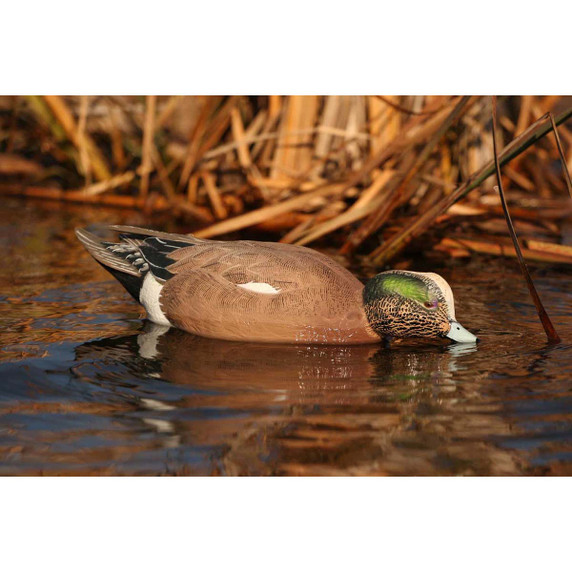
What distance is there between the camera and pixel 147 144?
871 centimetres

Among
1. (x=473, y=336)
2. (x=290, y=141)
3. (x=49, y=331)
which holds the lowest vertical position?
(x=49, y=331)

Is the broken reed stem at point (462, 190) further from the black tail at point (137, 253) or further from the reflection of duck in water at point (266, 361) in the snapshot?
the black tail at point (137, 253)

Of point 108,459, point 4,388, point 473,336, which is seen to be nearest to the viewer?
point 108,459

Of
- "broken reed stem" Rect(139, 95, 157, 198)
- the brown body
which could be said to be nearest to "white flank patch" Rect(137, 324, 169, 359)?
the brown body

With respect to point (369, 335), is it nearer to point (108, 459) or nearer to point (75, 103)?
point (108, 459)

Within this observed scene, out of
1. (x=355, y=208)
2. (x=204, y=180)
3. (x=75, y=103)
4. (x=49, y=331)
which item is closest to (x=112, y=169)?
(x=75, y=103)

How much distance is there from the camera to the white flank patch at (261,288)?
528cm

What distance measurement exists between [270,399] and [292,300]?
3.62 feet

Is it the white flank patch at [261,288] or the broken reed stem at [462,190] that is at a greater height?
the broken reed stem at [462,190]

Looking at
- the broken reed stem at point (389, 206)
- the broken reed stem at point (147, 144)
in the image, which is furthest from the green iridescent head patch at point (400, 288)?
the broken reed stem at point (147, 144)

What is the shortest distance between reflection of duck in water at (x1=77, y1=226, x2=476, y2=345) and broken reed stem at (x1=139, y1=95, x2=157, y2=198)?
3.36 meters

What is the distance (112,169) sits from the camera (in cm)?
952

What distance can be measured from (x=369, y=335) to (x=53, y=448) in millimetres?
2305

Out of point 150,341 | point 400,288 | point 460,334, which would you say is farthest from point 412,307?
point 150,341
